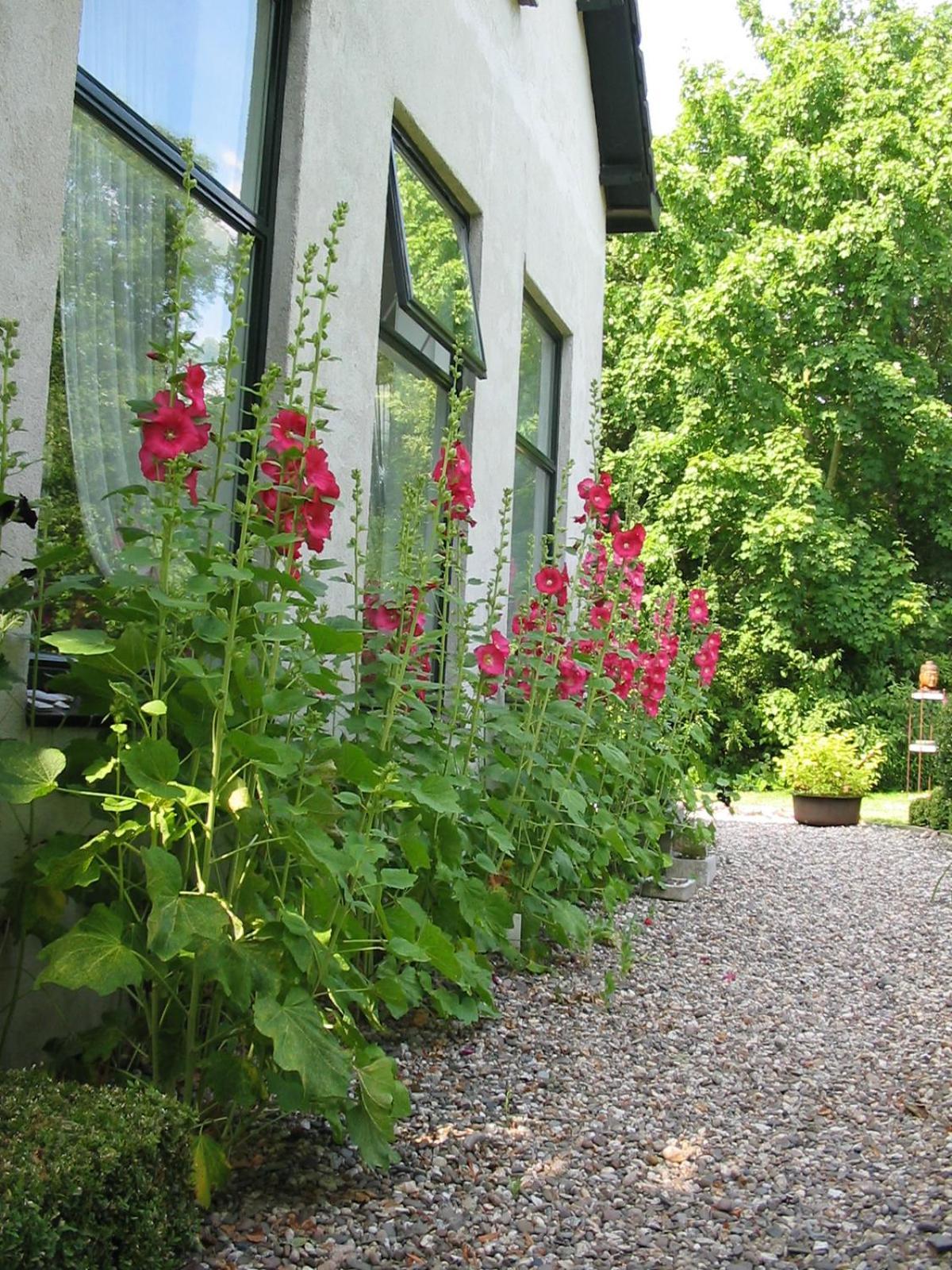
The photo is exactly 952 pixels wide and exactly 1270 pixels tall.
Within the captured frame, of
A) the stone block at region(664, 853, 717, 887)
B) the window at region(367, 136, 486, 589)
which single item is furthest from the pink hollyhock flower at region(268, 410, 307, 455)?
the stone block at region(664, 853, 717, 887)

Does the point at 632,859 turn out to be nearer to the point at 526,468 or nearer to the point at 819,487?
the point at 526,468

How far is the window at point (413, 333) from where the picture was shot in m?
4.40

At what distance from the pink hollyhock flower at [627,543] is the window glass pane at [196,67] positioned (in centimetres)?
184

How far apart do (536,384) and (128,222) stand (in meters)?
4.44

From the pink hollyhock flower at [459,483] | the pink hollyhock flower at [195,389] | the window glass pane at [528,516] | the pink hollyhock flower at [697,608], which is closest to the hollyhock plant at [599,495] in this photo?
the pink hollyhock flower at [459,483]

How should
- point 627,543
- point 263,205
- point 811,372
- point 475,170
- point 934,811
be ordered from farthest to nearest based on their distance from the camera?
1. point 811,372
2. point 934,811
3. point 475,170
4. point 627,543
5. point 263,205

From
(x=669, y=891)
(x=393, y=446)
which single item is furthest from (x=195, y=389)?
(x=669, y=891)

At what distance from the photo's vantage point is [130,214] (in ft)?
9.38

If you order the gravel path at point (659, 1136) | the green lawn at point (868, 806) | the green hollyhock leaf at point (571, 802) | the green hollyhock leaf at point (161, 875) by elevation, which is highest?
the green hollyhock leaf at point (571, 802)

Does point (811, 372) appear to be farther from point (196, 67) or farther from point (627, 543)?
point (196, 67)

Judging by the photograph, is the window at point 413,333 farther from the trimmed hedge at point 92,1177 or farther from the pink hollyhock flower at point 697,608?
the trimmed hedge at point 92,1177

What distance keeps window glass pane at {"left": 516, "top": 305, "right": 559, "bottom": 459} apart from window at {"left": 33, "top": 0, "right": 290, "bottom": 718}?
3415mm

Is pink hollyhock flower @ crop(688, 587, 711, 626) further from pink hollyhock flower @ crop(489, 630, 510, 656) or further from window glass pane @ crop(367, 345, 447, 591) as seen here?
pink hollyhock flower @ crop(489, 630, 510, 656)

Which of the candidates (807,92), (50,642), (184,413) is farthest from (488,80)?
(807,92)
